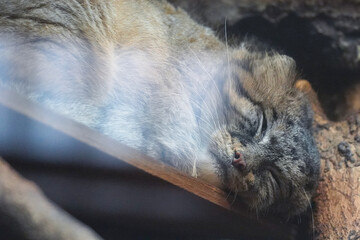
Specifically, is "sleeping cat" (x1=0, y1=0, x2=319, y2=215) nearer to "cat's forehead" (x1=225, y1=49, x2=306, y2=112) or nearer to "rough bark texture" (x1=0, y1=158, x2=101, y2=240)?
"cat's forehead" (x1=225, y1=49, x2=306, y2=112)

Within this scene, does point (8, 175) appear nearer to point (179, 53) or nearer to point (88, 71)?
point (88, 71)

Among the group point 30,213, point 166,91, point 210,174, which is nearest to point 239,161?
point 210,174

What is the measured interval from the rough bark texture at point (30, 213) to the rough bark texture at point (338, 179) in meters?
1.27

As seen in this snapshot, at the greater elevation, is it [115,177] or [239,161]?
[239,161]

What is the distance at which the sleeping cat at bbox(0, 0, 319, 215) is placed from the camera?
1837 millimetres

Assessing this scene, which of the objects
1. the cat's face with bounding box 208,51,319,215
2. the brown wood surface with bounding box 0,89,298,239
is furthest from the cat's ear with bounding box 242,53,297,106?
the brown wood surface with bounding box 0,89,298,239

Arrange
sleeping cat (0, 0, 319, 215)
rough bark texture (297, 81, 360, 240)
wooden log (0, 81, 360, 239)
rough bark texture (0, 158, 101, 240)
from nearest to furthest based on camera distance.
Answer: rough bark texture (0, 158, 101, 240), wooden log (0, 81, 360, 239), sleeping cat (0, 0, 319, 215), rough bark texture (297, 81, 360, 240)

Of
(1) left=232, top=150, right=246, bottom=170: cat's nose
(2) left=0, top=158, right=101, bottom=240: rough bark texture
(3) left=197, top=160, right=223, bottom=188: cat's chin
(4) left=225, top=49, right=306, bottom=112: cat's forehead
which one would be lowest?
(2) left=0, top=158, right=101, bottom=240: rough bark texture

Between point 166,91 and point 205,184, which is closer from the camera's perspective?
point 205,184

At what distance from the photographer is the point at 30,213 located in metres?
1.25

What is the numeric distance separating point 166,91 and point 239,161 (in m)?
0.38

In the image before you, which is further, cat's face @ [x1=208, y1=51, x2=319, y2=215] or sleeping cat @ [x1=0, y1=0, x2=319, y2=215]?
cat's face @ [x1=208, y1=51, x2=319, y2=215]

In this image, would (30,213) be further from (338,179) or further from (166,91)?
(338,179)

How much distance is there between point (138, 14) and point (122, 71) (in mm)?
329
